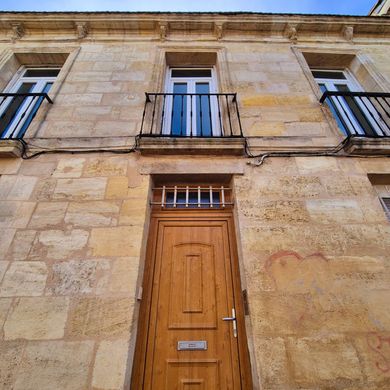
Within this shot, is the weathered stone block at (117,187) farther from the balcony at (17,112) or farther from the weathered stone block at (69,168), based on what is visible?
the balcony at (17,112)

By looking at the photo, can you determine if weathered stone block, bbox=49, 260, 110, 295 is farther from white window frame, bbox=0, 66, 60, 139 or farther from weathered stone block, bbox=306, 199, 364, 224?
white window frame, bbox=0, 66, 60, 139

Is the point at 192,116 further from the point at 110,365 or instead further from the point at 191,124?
the point at 110,365

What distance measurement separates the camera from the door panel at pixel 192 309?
2145 millimetres

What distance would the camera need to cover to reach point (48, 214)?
2.84m

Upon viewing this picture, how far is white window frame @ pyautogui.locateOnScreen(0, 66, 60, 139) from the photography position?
12.6 feet

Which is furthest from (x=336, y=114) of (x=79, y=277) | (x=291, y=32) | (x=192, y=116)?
(x=79, y=277)

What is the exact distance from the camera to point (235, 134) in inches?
146

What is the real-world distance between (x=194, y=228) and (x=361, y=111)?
12.2 feet

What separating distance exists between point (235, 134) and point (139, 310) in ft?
8.67

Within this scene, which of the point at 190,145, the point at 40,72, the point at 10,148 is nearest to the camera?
the point at 10,148

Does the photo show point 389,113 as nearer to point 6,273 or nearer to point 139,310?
point 139,310

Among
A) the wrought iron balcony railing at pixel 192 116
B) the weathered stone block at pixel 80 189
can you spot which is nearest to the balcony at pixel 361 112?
the wrought iron balcony railing at pixel 192 116

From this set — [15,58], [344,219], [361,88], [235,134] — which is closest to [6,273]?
[235,134]

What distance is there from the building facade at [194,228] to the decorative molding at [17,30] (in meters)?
0.64
